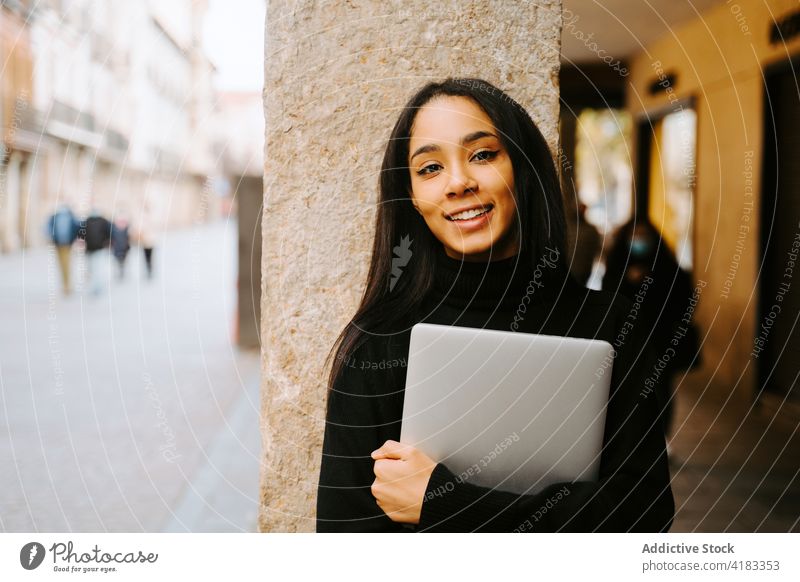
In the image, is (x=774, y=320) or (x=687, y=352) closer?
(x=687, y=352)

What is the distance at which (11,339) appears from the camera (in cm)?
805

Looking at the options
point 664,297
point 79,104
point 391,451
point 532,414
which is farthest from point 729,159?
point 79,104

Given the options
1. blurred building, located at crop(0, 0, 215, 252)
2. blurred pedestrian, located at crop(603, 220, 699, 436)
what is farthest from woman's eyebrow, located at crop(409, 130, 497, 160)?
blurred building, located at crop(0, 0, 215, 252)

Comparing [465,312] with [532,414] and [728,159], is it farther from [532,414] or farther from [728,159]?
[728,159]

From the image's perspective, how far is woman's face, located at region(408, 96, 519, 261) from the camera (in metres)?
1.45

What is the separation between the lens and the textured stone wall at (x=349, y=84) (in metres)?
1.73

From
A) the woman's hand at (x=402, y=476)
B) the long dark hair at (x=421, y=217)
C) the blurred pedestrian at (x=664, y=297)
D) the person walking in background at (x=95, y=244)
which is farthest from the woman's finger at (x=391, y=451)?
the person walking in background at (x=95, y=244)

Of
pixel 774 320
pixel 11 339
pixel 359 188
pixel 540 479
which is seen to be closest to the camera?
pixel 540 479

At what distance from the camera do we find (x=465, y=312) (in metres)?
1.47

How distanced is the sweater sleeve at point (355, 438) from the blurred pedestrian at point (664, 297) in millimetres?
2805

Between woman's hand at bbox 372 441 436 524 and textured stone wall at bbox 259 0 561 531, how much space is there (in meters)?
0.51
